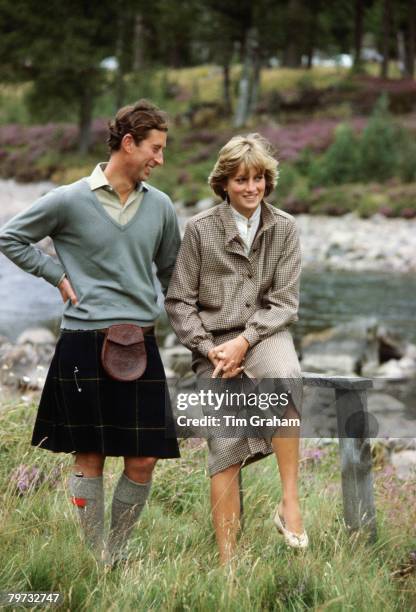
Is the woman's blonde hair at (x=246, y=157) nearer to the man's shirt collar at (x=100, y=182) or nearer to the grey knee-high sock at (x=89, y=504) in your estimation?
the man's shirt collar at (x=100, y=182)

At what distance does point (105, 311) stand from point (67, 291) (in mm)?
135

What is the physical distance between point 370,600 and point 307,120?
28398mm

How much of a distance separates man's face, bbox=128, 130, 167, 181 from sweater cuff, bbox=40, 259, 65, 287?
37cm

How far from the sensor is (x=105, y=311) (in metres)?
2.92

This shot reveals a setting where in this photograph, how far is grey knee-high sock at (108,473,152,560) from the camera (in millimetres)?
2971

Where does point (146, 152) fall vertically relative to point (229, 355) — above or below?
above

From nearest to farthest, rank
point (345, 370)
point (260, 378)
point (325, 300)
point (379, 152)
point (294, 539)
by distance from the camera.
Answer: point (294, 539), point (260, 378), point (345, 370), point (325, 300), point (379, 152)

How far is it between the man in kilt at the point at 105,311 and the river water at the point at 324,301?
7.48 metres

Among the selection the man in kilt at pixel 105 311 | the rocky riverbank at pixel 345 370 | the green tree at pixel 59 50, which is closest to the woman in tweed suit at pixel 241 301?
the man in kilt at pixel 105 311

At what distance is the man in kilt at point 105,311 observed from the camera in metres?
2.92

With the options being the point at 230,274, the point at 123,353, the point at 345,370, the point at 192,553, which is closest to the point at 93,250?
the point at 123,353

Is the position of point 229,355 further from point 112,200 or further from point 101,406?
point 112,200

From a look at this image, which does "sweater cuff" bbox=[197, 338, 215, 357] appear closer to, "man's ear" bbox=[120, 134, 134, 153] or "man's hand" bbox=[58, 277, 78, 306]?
"man's hand" bbox=[58, 277, 78, 306]

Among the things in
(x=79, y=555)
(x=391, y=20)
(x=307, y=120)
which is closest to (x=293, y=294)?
(x=79, y=555)
